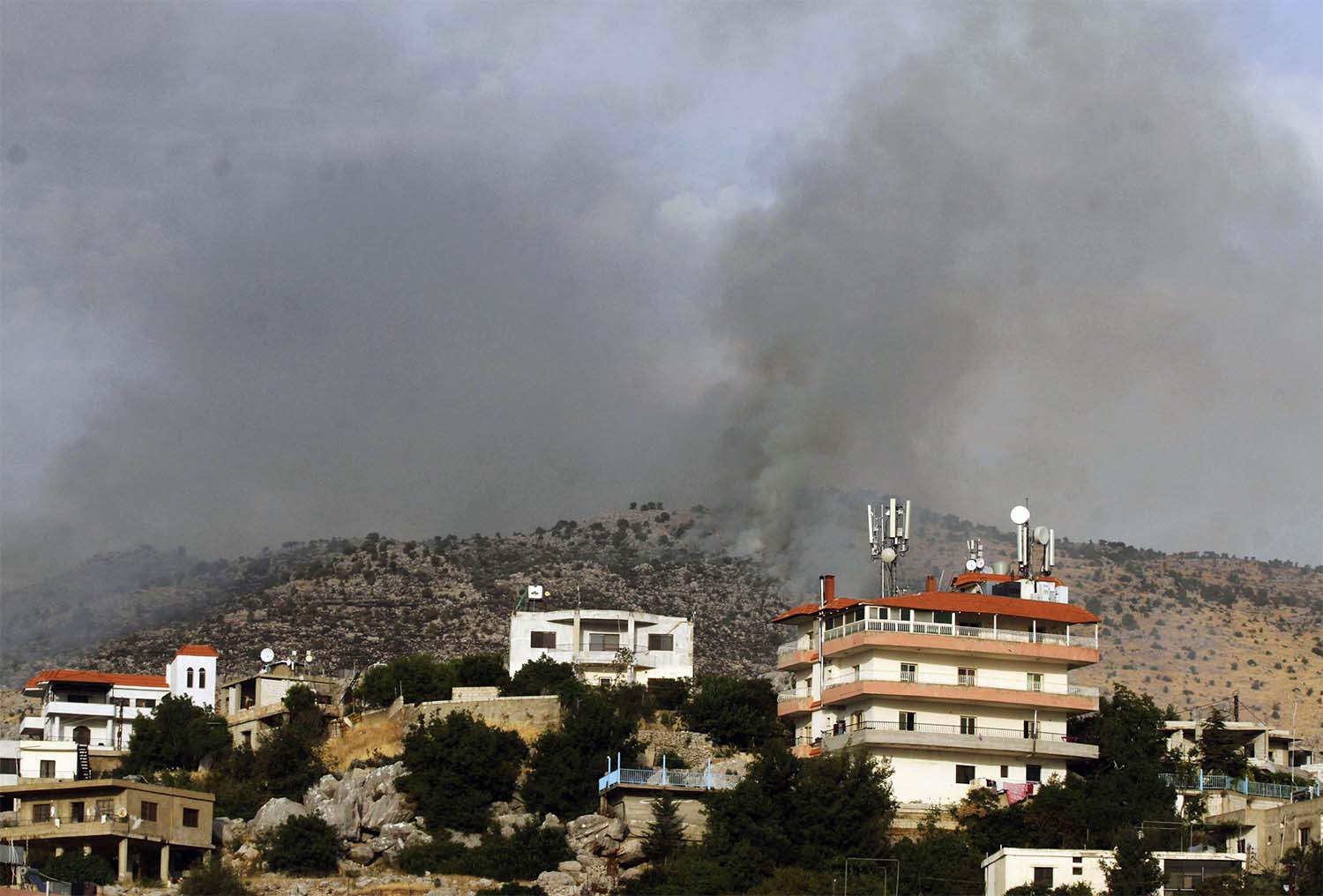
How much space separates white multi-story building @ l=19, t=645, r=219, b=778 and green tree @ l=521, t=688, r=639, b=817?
24197 millimetres

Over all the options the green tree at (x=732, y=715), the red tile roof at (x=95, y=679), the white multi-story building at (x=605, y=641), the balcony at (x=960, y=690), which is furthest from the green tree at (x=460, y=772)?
the red tile roof at (x=95, y=679)

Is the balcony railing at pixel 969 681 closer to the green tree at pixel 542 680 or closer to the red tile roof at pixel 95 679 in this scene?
the green tree at pixel 542 680

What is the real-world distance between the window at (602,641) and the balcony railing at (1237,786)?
29.4 m

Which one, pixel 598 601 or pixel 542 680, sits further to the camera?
pixel 598 601

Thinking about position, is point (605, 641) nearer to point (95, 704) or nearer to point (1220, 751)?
point (95, 704)

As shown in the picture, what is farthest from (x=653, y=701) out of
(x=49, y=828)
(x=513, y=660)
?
(x=49, y=828)

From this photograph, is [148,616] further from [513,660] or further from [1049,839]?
[1049,839]

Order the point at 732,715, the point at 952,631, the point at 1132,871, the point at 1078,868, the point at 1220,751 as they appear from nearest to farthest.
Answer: the point at 1132,871, the point at 1078,868, the point at 952,631, the point at 1220,751, the point at 732,715

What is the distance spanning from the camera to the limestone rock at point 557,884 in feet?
263

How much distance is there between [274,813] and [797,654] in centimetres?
2399

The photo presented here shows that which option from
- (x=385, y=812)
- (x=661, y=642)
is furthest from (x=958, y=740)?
(x=385, y=812)

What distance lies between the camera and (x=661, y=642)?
109938 mm

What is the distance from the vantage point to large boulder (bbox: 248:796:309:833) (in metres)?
86.7

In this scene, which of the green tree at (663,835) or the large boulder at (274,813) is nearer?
the green tree at (663,835)
